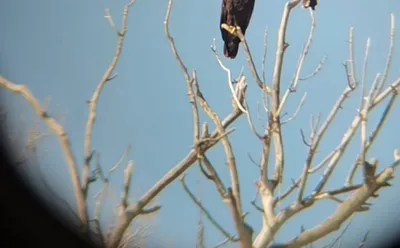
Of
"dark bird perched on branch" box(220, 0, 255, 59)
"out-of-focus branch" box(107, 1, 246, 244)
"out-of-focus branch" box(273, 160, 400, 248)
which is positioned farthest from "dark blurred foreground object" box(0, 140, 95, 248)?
"dark bird perched on branch" box(220, 0, 255, 59)

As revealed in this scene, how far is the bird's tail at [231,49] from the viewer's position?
347 centimetres

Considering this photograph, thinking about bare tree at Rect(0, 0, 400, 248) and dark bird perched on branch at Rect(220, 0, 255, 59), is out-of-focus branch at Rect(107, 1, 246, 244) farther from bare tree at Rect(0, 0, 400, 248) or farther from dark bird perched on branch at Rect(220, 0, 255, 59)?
dark bird perched on branch at Rect(220, 0, 255, 59)

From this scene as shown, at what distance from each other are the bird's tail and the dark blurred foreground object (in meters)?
1.82

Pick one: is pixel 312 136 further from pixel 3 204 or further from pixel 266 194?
pixel 3 204

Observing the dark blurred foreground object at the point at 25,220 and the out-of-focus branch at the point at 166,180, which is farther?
the out-of-focus branch at the point at 166,180

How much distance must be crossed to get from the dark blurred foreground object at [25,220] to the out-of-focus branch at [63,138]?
0.14 meters

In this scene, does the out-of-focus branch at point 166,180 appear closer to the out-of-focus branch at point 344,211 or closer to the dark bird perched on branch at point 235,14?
the out-of-focus branch at point 344,211

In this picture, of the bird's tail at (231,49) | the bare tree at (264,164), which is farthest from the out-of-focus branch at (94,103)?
the bird's tail at (231,49)

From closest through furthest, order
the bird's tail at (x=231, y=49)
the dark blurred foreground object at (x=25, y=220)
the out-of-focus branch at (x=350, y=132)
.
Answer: the dark blurred foreground object at (x=25, y=220) → the out-of-focus branch at (x=350, y=132) → the bird's tail at (x=231, y=49)

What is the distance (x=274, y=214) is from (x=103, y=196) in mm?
758

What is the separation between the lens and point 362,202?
6.18 ft

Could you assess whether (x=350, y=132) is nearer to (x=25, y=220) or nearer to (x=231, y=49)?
(x=25, y=220)

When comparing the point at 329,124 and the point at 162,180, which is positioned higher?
the point at 329,124

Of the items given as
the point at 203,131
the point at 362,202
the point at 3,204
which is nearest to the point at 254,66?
the point at 203,131
